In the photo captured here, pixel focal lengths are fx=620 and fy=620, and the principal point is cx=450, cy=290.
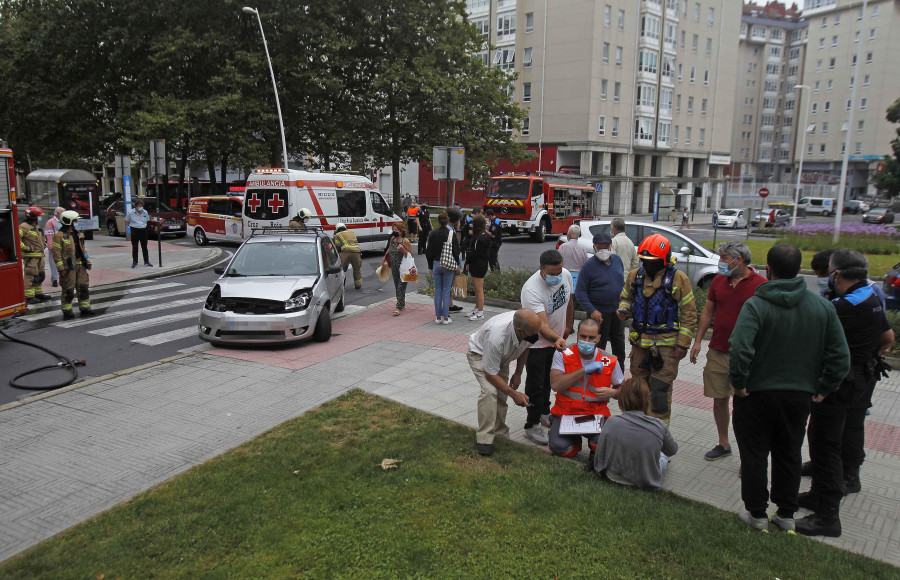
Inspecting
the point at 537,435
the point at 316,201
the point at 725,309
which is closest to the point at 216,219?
the point at 316,201

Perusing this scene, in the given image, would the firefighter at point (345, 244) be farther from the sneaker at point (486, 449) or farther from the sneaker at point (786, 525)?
the sneaker at point (786, 525)

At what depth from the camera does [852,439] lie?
4629 mm

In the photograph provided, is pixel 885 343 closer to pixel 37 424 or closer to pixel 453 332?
pixel 453 332

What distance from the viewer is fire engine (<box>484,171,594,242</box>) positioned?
27312mm

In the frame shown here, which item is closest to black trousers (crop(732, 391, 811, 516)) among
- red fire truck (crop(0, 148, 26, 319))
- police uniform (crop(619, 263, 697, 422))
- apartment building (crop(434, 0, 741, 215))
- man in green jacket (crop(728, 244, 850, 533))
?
man in green jacket (crop(728, 244, 850, 533))

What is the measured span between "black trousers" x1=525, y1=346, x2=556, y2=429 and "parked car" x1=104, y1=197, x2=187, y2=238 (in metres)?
22.7

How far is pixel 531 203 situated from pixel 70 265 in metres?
19.7

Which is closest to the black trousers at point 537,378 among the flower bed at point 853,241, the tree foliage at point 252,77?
the flower bed at point 853,241

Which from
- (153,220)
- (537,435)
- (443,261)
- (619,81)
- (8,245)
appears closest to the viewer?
(537,435)

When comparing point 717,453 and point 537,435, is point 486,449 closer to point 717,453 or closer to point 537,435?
point 537,435

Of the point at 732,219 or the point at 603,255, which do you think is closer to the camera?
the point at 603,255

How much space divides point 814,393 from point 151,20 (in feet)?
104

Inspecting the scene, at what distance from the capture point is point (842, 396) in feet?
13.7

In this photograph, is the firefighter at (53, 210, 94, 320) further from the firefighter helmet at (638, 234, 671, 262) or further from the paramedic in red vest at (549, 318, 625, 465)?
the firefighter helmet at (638, 234, 671, 262)
